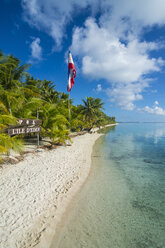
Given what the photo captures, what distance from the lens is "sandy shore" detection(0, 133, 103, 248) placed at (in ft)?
8.05

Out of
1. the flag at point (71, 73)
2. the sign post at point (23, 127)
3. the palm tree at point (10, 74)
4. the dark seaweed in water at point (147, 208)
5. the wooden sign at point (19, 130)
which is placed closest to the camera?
the dark seaweed in water at point (147, 208)

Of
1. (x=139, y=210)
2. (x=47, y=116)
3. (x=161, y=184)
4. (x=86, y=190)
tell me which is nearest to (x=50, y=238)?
(x=86, y=190)

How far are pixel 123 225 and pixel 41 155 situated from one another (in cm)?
546

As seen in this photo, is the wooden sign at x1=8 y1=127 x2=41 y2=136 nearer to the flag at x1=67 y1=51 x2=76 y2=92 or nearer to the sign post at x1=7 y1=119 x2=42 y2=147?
the sign post at x1=7 y1=119 x2=42 y2=147

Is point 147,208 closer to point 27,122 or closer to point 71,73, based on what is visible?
point 27,122

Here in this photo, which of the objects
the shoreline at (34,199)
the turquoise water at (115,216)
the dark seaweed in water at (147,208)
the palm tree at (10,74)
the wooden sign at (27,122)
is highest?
the palm tree at (10,74)

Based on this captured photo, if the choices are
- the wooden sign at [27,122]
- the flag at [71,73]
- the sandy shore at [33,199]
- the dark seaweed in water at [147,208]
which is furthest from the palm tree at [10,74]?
the dark seaweed in water at [147,208]

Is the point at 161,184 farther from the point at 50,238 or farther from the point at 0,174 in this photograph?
the point at 0,174

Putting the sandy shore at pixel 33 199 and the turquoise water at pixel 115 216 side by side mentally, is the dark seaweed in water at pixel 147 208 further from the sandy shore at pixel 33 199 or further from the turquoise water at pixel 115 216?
the sandy shore at pixel 33 199

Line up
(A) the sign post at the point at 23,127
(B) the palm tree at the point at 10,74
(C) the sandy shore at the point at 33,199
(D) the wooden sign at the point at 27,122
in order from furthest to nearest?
(B) the palm tree at the point at 10,74 < (D) the wooden sign at the point at 27,122 < (A) the sign post at the point at 23,127 < (C) the sandy shore at the point at 33,199

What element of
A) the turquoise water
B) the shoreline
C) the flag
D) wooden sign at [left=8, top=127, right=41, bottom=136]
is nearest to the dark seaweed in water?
the turquoise water

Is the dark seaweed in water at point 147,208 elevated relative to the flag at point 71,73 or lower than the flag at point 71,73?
lower

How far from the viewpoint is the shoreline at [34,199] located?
8.06ft

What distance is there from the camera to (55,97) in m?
20.7
